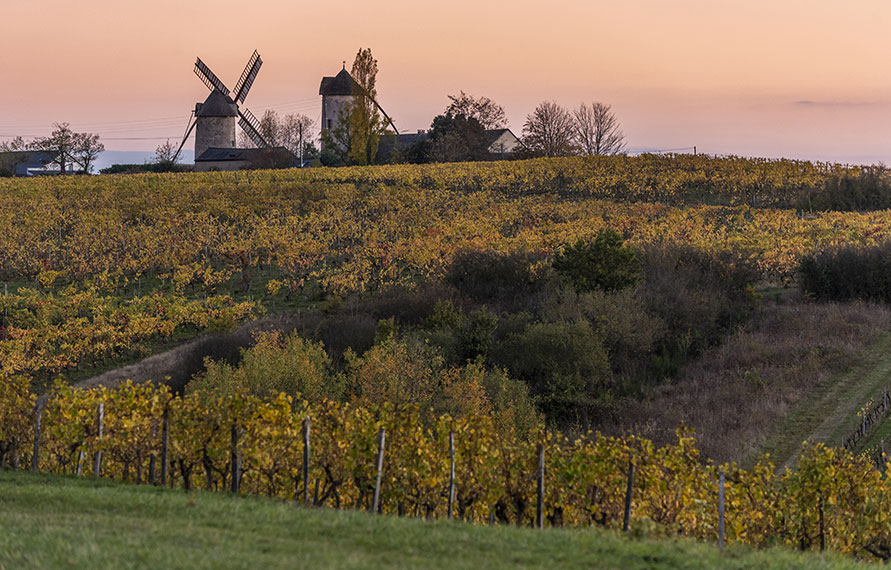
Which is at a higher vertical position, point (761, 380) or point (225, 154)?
point (225, 154)

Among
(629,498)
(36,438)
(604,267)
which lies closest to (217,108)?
(604,267)

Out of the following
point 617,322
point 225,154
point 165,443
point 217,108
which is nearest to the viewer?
point 165,443

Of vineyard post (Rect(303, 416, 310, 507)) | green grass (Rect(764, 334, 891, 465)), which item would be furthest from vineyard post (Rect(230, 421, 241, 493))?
green grass (Rect(764, 334, 891, 465))

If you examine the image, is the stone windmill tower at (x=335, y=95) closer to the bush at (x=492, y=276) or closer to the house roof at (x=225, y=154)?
the house roof at (x=225, y=154)

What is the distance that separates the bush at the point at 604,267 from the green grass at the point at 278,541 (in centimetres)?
2692

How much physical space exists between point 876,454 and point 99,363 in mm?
24518

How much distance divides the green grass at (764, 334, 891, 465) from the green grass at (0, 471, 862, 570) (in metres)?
13.7

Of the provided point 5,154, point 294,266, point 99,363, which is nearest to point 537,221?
point 294,266

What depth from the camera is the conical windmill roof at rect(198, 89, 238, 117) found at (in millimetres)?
99938

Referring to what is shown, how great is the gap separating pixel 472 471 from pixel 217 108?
90.9m

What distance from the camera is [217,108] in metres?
99.9

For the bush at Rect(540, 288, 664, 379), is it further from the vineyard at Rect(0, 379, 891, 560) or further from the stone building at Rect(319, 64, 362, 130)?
the stone building at Rect(319, 64, 362, 130)

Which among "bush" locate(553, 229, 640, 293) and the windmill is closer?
"bush" locate(553, 229, 640, 293)

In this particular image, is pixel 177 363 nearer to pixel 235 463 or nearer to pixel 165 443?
pixel 165 443
